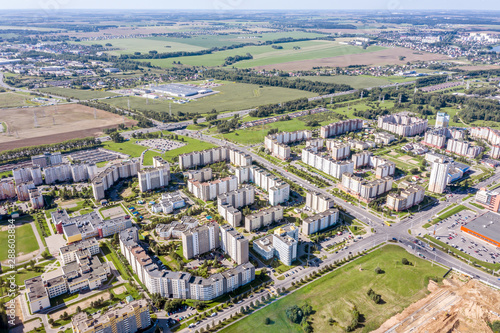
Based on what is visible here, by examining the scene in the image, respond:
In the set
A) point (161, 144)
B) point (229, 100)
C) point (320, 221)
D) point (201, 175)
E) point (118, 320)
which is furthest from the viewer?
point (229, 100)

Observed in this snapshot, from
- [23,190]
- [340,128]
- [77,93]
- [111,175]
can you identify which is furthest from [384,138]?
[77,93]

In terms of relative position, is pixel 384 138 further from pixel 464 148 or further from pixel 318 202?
pixel 318 202

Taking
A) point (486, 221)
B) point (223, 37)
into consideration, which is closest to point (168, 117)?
point (486, 221)

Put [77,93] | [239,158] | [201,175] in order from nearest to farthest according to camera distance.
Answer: [201,175], [239,158], [77,93]

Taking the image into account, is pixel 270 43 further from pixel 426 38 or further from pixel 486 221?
pixel 486 221

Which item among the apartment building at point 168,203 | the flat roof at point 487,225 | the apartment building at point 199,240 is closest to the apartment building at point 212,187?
the apartment building at point 168,203

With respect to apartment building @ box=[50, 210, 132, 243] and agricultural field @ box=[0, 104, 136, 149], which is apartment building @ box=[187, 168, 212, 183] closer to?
apartment building @ box=[50, 210, 132, 243]
